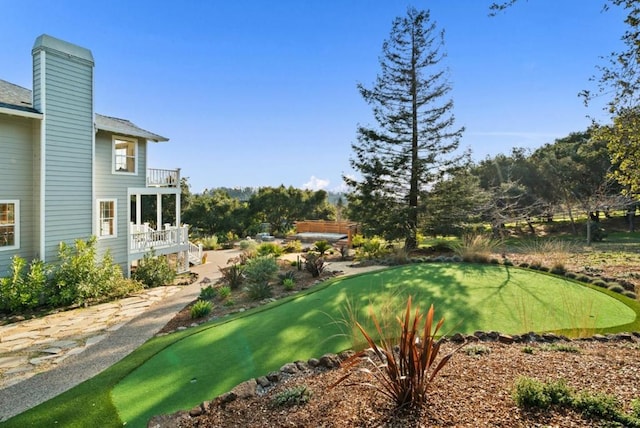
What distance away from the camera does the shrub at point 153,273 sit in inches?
423

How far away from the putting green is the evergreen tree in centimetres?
652

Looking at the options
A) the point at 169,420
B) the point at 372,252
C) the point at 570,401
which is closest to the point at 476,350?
the point at 570,401

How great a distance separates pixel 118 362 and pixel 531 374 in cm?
501

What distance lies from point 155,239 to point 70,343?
24.0 ft

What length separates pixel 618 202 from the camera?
57.5ft

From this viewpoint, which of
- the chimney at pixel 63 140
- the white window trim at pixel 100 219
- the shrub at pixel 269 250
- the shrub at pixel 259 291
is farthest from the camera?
the shrub at pixel 269 250

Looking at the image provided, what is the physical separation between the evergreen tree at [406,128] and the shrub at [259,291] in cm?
660

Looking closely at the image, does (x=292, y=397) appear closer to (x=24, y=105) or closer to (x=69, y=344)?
(x=69, y=344)

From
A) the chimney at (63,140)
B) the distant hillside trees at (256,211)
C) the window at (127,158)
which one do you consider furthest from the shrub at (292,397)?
the distant hillside trees at (256,211)

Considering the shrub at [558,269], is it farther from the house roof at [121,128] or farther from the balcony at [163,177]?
the balcony at [163,177]

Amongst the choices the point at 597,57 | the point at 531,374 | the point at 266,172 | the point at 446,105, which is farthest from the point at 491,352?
the point at 266,172

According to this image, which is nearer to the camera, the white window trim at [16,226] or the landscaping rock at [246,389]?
the landscaping rock at [246,389]

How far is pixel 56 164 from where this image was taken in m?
8.78

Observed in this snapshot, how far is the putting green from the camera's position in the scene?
353cm
